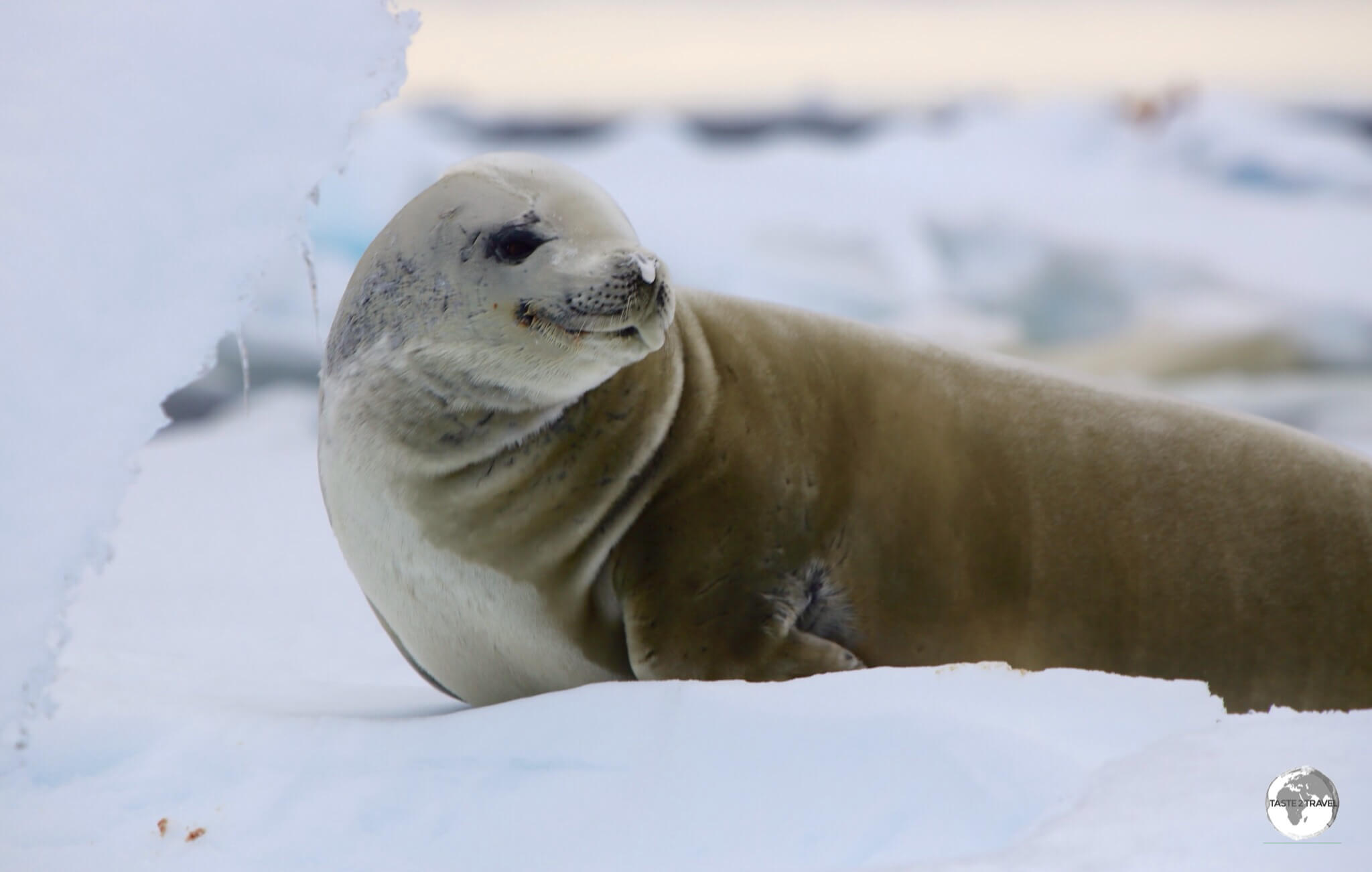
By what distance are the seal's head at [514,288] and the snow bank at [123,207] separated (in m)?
0.22

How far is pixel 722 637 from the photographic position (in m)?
2.26

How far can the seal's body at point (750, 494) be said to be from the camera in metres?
2.26

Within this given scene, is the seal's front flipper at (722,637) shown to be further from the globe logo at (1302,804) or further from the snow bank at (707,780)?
the globe logo at (1302,804)

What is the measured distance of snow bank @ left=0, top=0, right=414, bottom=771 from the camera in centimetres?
198

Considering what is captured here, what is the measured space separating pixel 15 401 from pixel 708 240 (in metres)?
7.14

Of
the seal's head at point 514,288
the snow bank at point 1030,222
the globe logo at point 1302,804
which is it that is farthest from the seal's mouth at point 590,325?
the snow bank at point 1030,222

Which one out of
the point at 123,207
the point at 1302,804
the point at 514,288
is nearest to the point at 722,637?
the point at 514,288

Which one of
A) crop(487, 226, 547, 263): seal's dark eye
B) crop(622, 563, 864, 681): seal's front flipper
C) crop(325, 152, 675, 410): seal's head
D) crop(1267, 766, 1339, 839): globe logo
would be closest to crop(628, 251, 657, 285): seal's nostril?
crop(325, 152, 675, 410): seal's head

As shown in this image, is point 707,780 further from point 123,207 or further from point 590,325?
point 123,207

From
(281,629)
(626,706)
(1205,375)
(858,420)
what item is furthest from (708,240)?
(626,706)

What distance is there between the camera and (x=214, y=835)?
6.12 feet

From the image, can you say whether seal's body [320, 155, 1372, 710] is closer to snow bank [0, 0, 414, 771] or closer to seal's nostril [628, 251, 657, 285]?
seal's nostril [628, 251, 657, 285]

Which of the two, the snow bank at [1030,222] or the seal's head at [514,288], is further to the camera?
the snow bank at [1030,222]

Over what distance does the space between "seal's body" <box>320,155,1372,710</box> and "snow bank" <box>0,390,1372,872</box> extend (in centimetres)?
24
